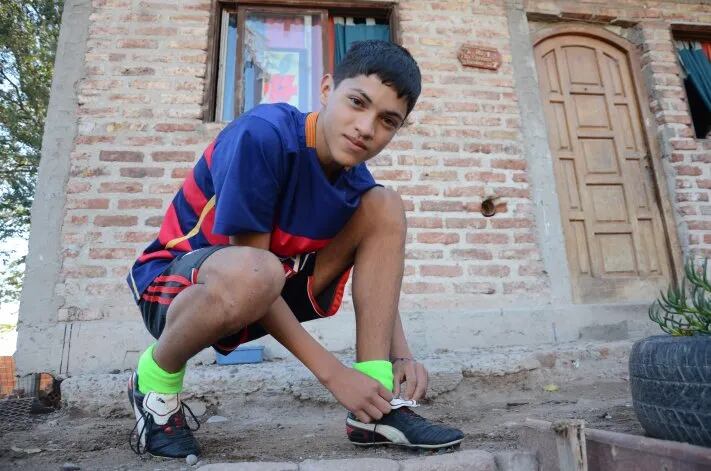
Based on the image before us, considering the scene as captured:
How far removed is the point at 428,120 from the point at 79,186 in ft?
7.31

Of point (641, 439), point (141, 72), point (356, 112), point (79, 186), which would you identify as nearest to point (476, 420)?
point (641, 439)

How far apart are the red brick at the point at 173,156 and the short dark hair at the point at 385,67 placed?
172 centimetres

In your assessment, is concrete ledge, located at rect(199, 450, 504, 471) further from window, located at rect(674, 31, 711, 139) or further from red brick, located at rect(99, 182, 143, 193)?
window, located at rect(674, 31, 711, 139)

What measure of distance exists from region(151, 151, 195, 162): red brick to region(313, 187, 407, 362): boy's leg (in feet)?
5.66

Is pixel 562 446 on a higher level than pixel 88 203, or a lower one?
lower

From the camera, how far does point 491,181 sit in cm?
318

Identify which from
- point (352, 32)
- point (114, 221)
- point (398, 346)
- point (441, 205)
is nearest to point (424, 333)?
point (441, 205)

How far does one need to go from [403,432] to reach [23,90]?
7.42 metres

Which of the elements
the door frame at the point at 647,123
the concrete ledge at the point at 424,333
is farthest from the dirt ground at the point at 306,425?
the door frame at the point at 647,123

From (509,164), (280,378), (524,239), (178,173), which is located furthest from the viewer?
(509,164)

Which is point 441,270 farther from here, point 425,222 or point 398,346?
point 398,346

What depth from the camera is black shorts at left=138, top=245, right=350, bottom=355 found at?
50.8 inches

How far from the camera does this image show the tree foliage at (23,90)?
A: 6.08 meters

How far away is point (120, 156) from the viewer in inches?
114
